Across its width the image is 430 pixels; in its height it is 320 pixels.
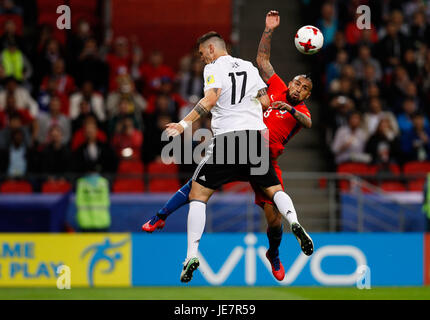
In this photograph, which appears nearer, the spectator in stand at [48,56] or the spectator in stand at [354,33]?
the spectator in stand at [48,56]

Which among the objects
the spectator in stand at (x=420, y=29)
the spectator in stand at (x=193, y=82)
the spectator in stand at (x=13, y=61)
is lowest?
the spectator in stand at (x=193, y=82)

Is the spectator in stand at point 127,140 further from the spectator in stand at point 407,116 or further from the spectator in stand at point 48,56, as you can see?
the spectator in stand at point 407,116

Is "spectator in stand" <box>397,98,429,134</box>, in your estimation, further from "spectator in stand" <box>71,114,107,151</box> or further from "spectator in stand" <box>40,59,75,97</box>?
"spectator in stand" <box>40,59,75,97</box>

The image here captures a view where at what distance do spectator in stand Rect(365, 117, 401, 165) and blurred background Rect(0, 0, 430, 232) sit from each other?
0.03 meters

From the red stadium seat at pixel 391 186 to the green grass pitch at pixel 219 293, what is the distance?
276 centimetres

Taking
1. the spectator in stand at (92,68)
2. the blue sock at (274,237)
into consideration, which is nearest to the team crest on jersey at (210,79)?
the blue sock at (274,237)

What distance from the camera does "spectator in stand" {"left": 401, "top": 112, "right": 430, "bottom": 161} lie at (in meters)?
17.5

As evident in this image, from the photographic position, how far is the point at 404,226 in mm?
16672

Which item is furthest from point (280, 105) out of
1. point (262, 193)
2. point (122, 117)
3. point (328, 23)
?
point (328, 23)

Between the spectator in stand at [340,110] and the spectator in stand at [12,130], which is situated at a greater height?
the spectator in stand at [340,110]

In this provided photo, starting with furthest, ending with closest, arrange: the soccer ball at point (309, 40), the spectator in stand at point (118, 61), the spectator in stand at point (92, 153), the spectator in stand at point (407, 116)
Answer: the spectator in stand at point (118, 61), the spectator in stand at point (407, 116), the spectator in stand at point (92, 153), the soccer ball at point (309, 40)

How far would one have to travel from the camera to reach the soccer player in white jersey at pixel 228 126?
363 inches

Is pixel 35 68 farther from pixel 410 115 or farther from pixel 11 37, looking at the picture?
pixel 410 115

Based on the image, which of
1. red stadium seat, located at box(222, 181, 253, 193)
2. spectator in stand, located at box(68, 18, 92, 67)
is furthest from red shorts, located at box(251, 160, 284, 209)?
spectator in stand, located at box(68, 18, 92, 67)
